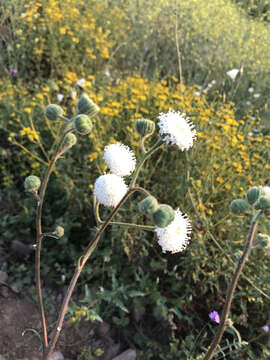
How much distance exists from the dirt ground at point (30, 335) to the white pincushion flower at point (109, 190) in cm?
104

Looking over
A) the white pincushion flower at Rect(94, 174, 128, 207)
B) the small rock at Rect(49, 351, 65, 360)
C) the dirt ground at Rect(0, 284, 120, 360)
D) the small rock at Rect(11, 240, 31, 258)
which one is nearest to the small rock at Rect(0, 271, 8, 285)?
the dirt ground at Rect(0, 284, 120, 360)

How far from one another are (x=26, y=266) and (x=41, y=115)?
3.76ft

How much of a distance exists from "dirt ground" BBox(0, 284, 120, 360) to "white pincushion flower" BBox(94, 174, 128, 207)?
104 cm

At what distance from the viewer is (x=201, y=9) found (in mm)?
4953

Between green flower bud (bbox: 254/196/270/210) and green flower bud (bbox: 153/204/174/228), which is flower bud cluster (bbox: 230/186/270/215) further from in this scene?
green flower bud (bbox: 153/204/174/228)

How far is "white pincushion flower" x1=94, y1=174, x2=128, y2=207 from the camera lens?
3.09ft

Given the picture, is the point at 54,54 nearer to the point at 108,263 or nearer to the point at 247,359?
the point at 108,263

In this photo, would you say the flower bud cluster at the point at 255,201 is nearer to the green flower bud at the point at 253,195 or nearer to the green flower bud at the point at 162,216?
the green flower bud at the point at 253,195

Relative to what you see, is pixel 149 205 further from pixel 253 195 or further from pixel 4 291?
pixel 4 291

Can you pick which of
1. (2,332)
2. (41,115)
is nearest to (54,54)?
(41,115)

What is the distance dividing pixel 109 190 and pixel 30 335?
1.13m

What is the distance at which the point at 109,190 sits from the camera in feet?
3.10

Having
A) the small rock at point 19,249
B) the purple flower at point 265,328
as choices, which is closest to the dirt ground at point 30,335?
the small rock at point 19,249

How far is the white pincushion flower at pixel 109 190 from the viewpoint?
0.94 m
